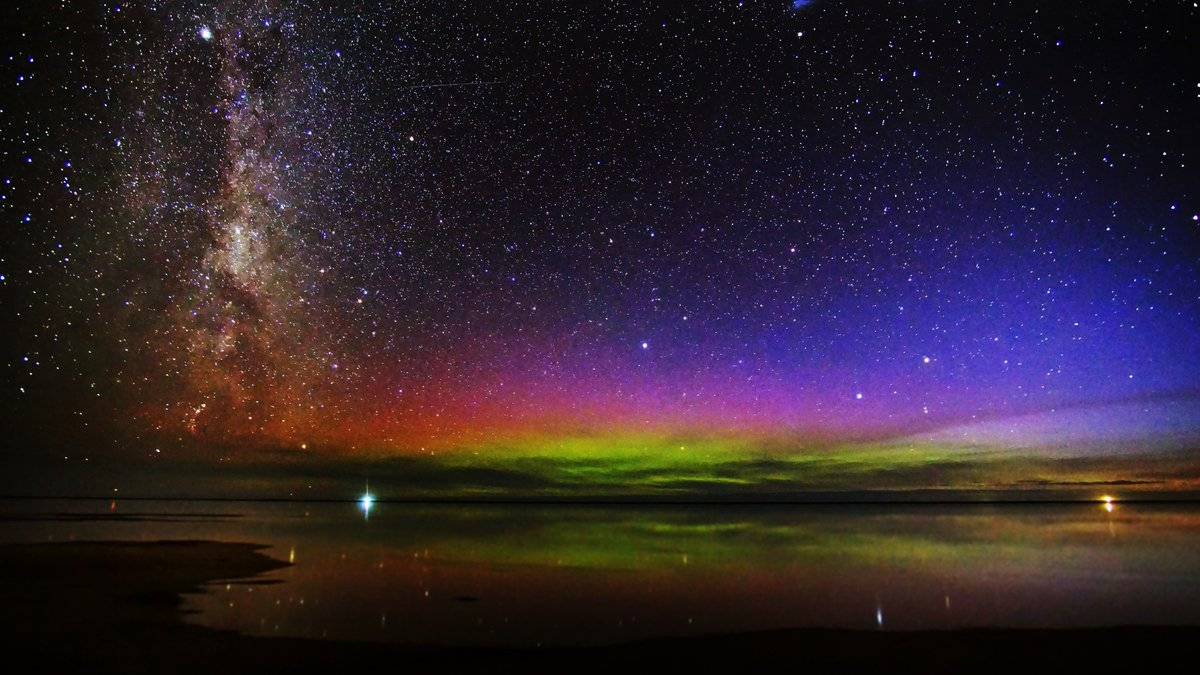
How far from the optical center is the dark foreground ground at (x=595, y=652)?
7016mm

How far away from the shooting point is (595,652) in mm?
7637

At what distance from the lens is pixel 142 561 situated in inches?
617

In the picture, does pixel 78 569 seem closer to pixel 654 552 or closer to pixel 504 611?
pixel 504 611

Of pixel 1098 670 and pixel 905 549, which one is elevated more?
pixel 1098 670

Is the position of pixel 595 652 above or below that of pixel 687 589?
above

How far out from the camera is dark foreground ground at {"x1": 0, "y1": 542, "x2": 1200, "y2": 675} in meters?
7.02

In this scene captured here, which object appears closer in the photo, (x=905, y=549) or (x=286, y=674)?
(x=286, y=674)

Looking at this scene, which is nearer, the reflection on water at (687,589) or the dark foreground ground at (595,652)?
the dark foreground ground at (595,652)

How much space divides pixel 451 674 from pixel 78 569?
38.1 feet

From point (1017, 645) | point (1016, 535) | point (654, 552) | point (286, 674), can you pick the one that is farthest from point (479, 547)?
point (1016, 535)

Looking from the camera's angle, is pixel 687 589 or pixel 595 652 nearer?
pixel 595 652

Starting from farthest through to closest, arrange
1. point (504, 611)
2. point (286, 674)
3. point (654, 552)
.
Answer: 1. point (654, 552)
2. point (504, 611)
3. point (286, 674)

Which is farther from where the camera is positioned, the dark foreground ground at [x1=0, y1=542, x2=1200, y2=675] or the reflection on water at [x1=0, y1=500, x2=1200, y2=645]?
Answer: the reflection on water at [x1=0, y1=500, x2=1200, y2=645]

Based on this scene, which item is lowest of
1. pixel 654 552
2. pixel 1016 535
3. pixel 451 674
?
pixel 1016 535
